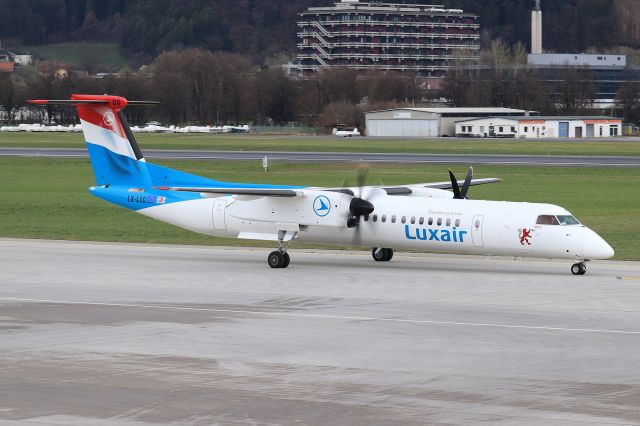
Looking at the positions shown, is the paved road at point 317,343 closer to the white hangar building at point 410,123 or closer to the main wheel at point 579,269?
the main wheel at point 579,269

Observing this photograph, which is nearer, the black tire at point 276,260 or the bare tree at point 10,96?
the black tire at point 276,260

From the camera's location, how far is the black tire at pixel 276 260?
3400 cm

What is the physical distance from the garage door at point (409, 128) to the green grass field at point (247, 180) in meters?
62.7

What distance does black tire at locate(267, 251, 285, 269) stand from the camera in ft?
112

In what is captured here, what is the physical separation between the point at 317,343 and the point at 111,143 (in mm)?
16934

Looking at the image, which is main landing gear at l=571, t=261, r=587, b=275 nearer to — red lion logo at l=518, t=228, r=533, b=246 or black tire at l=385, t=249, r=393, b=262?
red lion logo at l=518, t=228, r=533, b=246

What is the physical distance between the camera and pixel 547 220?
3150 centimetres

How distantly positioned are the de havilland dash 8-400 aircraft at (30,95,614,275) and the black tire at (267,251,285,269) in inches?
1.2

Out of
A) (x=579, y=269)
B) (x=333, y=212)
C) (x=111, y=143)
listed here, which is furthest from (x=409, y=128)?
(x=579, y=269)

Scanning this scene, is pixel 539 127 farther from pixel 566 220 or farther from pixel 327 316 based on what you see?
pixel 327 316

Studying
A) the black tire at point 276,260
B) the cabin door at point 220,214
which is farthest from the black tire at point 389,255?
the cabin door at point 220,214

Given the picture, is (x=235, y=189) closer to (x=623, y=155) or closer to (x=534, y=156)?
(x=534, y=156)

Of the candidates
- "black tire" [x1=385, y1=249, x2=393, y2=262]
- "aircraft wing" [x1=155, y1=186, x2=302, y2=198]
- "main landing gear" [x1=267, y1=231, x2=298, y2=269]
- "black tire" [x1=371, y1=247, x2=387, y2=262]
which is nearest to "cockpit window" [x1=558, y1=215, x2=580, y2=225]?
"black tire" [x1=385, y1=249, x2=393, y2=262]

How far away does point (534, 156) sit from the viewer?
291 ft
